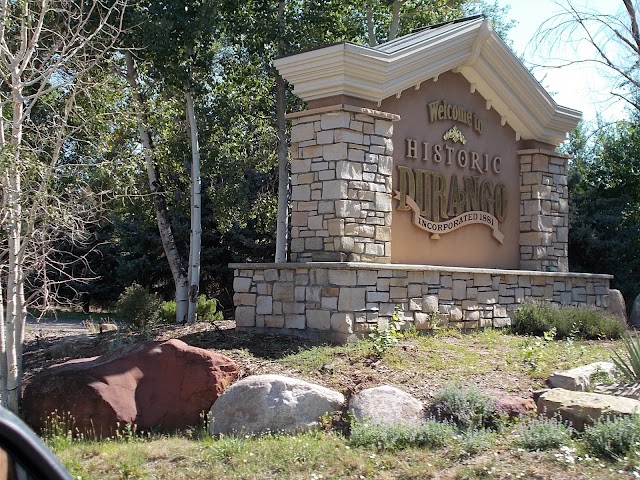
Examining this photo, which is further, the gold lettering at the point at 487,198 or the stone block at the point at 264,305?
the gold lettering at the point at 487,198

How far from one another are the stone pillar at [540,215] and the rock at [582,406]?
22.6ft

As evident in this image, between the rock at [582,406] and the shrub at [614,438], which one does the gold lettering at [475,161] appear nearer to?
the rock at [582,406]

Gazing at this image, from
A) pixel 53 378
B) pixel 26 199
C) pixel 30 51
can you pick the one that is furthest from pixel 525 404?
pixel 30 51

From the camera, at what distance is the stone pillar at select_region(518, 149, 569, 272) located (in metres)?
14.8

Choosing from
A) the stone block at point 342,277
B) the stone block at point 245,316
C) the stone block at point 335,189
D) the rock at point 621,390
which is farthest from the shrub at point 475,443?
the stone block at point 245,316

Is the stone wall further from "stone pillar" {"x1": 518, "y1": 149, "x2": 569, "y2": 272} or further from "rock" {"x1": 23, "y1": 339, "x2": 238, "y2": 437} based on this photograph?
"rock" {"x1": 23, "y1": 339, "x2": 238, "y2": 437}

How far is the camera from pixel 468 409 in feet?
26.2

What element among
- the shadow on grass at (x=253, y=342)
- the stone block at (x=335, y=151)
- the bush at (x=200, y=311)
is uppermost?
the stone block at (x=335, y=151)

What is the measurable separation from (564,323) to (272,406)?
6.27 meters

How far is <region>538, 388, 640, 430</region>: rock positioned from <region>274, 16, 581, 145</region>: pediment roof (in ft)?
18.1

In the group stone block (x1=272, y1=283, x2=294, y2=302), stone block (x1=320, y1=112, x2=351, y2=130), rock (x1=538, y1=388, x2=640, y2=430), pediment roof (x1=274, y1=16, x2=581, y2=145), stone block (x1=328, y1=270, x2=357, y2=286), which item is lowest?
rock (x1=538, y1=388, x2=640, y2=430)

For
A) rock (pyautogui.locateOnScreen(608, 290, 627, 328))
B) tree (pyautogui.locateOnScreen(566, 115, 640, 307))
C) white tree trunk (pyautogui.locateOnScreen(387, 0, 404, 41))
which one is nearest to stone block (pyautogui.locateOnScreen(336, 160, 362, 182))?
rock (pyautogui.locateOnScreen(608, 290, 627, 328))

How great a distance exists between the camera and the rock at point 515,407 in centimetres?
805

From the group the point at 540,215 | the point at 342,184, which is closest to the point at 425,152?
the point at 342,184
